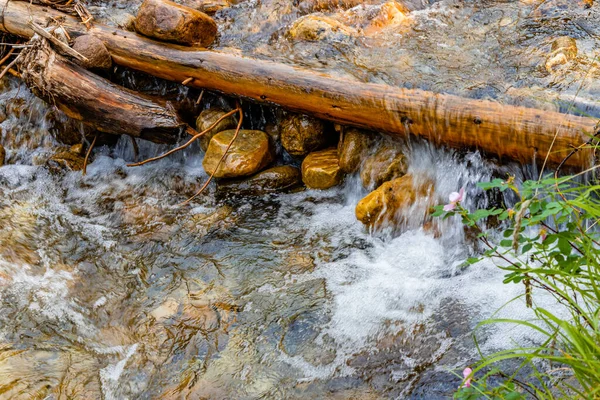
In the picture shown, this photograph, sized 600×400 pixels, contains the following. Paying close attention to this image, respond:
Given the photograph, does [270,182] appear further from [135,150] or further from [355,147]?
[135,150]

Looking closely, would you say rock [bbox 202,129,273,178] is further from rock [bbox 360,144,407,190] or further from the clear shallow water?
rock [bbox 360,144,407,190]

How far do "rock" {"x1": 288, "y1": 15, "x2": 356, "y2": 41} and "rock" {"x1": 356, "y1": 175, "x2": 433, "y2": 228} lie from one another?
1.95m

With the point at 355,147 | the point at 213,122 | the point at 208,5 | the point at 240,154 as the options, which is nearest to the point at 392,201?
the point at 355,147

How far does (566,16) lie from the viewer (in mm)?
5195

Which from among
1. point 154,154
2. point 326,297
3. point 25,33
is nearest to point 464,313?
point 326,297

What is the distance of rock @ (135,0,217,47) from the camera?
15.4 ft

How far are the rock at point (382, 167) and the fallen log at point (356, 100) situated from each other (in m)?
0.21

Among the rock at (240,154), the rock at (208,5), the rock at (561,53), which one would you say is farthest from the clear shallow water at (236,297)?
the rock at (208,5)

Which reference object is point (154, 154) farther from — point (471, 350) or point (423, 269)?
point (471, 350)

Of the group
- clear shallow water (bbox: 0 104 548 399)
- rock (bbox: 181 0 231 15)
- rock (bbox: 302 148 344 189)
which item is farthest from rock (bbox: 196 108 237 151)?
rock (bbox: 181 0 231 15)

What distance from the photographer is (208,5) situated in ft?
20.3

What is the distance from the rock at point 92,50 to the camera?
4.84 m

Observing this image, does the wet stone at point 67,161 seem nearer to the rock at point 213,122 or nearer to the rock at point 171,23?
the rock at point 213,122

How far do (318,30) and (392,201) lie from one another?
2208 millimetres
